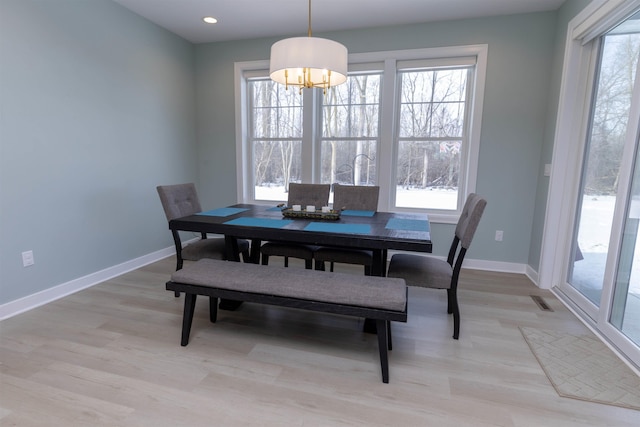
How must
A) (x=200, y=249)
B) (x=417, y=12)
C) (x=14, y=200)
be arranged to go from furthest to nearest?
(x=417, y=12)
(x=200, y=249)
(x=14, y=200)

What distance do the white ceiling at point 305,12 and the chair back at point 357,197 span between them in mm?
1673

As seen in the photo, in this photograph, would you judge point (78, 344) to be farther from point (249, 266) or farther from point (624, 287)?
point (624, 287)

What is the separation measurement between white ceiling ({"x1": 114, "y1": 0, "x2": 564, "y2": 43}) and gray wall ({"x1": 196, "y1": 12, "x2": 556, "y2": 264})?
0.11 meters

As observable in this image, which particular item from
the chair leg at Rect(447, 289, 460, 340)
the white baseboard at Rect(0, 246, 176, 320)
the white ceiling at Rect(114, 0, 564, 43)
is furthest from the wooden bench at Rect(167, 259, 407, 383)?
the white ceiling at Rect(114, 0, 564, 43)

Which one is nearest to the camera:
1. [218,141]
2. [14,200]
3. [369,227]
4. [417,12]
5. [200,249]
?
[369,227]

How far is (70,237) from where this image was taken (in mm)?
2711

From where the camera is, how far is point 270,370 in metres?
1.76

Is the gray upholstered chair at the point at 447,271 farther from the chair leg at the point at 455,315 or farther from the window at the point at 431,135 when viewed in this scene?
the window at the point at 431,135

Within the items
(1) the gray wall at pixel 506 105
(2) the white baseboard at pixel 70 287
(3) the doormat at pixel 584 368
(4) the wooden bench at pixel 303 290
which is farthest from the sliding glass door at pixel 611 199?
(2) the white baseboard at pixel 70 287

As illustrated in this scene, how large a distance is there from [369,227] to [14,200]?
2.53 metres

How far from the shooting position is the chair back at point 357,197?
2.91 metres

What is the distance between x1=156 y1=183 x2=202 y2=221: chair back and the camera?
2582mm

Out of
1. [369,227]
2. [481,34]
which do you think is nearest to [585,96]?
[481,34]

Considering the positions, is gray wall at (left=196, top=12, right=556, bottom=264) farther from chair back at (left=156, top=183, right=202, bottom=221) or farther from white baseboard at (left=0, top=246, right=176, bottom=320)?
white baseboard at (left=0, top=246, right=176, bottom=320)
